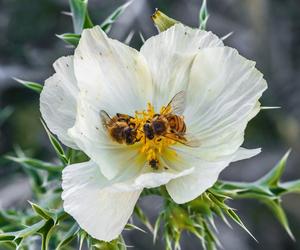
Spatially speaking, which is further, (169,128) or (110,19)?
(110,19)

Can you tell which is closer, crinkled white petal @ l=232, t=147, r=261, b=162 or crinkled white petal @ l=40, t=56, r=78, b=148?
crinkled white petal @ l=232, t=147, r=261, b=162

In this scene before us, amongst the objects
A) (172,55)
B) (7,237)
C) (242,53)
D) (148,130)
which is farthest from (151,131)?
(242,53)

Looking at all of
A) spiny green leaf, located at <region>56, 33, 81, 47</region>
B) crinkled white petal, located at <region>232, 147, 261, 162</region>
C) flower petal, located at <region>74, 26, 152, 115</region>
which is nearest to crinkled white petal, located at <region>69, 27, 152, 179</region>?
flower petal, located at <region>74, 26, 152, 115</region>

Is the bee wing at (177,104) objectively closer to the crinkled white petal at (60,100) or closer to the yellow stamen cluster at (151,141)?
the yellow stamen cluster at (151,141)

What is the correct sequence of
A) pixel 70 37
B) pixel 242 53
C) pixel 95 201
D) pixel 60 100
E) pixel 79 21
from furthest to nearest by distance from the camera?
pixel 242 53, pixel 79 21, pixel 70 37, pixel 60 100, pixel 95 201

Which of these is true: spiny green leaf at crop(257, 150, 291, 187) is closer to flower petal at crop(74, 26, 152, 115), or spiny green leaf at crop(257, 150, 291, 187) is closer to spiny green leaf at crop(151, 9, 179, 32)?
flower petal at crop(74, 26, 152, 115)

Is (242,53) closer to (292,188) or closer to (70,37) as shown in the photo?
(292,188)
